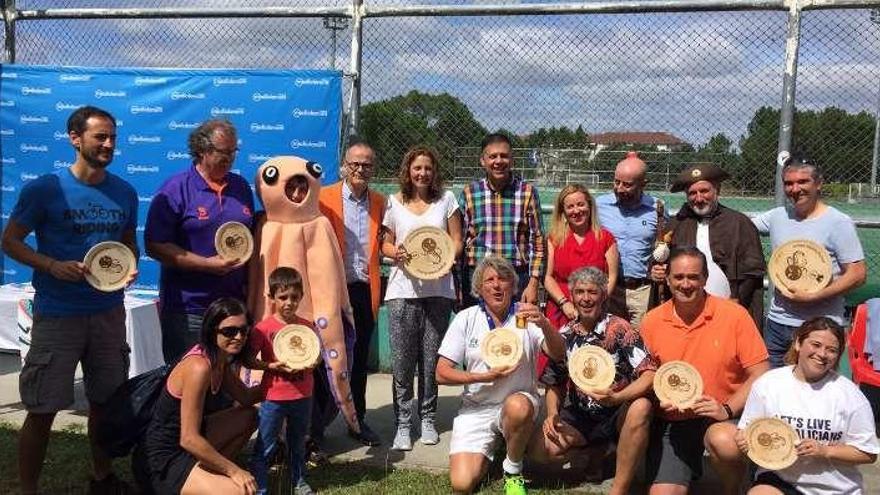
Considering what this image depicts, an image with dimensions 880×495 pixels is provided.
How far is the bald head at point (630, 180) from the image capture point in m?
4.96

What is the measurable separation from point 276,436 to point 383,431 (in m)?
1.47

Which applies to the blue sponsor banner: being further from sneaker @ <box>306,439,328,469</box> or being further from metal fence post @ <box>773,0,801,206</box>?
metal fence post @ <box>773,0,801,206</box>

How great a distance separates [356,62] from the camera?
20.4 feet

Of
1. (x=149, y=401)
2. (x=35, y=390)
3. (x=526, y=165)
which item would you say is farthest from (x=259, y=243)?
(x=526, y=165)

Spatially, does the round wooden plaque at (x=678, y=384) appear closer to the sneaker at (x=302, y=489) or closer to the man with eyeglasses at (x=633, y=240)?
the man with eyeglasses at (x=633, y=240)

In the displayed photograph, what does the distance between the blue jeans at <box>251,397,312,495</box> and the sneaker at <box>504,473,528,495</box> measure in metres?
1.07

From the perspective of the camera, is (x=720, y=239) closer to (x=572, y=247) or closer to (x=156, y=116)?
(x=572, y=247)

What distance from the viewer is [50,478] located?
4566mm

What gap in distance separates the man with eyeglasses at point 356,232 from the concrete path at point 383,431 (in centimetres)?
32

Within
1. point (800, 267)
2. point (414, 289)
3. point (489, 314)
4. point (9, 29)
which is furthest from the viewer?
point (9, 29)

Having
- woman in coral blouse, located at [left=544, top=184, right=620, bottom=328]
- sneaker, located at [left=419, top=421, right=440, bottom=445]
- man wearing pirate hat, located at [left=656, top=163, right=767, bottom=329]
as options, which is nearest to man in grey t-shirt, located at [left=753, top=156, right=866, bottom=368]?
man wearing pirate hat, located at [left=656, top=163, right=767, bottom=329]

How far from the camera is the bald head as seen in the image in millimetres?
4961

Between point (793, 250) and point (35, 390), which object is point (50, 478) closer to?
point (35, 390)

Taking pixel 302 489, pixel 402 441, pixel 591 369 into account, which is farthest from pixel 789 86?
pixel 302 489
